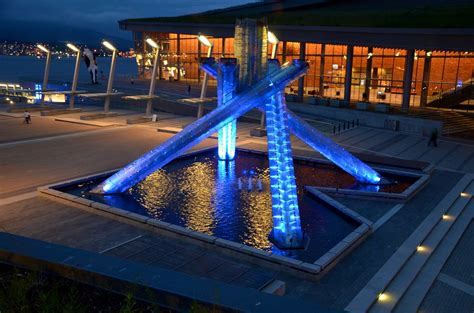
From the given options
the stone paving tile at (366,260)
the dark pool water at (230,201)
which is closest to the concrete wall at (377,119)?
the dark pool water at (230,201)

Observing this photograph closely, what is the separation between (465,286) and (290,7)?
199 feet

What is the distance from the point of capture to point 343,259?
44.8 ft

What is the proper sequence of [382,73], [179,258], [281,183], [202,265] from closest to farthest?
[202,265], [179,258], [281,183], [382,73]

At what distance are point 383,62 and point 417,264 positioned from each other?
38956mm

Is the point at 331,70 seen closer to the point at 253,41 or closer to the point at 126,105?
the point at 126,105

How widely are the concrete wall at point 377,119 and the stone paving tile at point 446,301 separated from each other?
86.1 ft

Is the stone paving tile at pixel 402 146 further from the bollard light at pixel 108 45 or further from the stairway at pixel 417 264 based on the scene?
the bollard light at pixel 108 45

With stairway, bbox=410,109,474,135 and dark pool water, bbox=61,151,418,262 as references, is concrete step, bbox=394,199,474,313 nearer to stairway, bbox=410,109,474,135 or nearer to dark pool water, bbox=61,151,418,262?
dark pool water, bbox=61,151,418,262

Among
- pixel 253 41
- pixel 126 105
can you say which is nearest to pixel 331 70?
pixel 126 105

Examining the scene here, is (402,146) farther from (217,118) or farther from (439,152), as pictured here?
(217,118)

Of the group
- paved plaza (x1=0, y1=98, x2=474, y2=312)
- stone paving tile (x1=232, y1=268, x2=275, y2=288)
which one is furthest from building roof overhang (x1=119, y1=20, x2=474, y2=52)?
stone paving tile (x1=232, y1=268, x2=275, y2=288)

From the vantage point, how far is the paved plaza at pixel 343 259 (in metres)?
11.8

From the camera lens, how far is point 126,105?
50750 mm

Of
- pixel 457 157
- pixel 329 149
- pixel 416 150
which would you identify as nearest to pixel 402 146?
pixel 416 150
